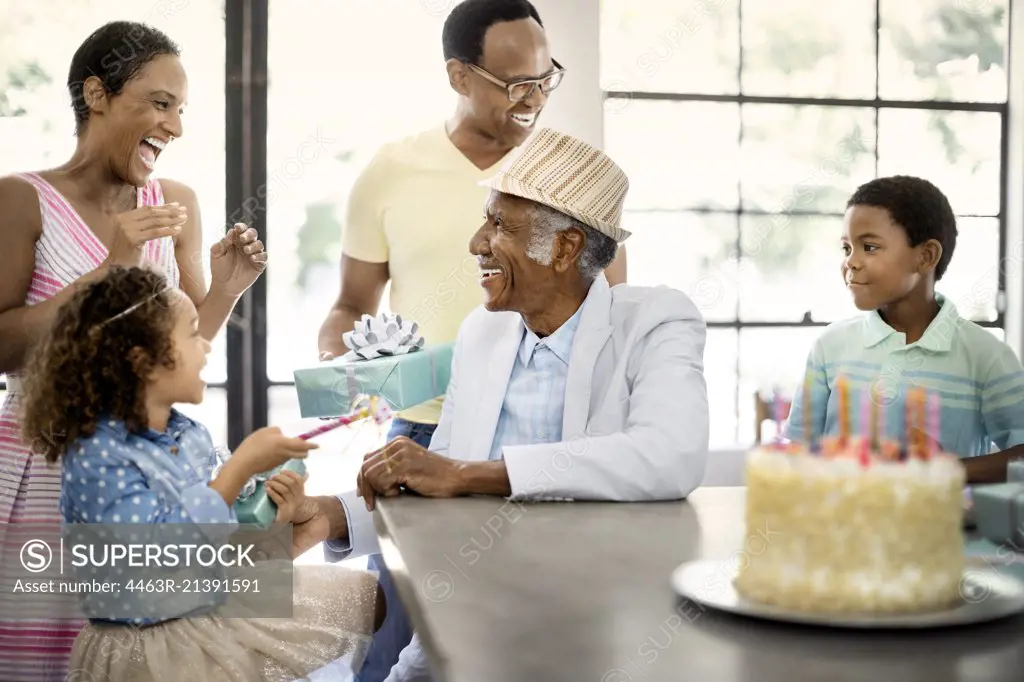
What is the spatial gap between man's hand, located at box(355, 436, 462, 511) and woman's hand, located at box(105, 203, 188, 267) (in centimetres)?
71

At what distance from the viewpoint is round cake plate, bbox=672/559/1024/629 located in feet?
3.01

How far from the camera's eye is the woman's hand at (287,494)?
2.07m

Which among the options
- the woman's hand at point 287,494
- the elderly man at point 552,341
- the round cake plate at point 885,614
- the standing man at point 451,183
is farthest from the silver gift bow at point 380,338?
the round cake plate at point 885,614

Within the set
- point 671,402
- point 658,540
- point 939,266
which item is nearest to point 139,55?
point 671,402

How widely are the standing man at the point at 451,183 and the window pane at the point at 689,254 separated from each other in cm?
148

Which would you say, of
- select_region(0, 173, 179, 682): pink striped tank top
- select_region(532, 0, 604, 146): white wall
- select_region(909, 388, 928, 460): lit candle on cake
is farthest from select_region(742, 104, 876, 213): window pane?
select_region(909, 388, 928, 460): lit candle on cake

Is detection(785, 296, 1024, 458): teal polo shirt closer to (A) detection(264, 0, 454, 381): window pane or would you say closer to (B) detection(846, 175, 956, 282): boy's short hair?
(B) detection(846, 175, 956, 282): boy's short hair

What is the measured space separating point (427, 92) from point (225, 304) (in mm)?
1800

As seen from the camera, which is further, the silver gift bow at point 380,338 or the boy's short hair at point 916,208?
the boy's short hair at point 916,208

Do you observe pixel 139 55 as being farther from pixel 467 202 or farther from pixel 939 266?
pixel 939 266

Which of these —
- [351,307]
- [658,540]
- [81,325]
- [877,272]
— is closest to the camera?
[658,540]

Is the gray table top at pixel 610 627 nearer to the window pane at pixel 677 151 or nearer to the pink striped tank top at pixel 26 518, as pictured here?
the pink striped tank top at pixel 26 518

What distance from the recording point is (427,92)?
13.2 ft

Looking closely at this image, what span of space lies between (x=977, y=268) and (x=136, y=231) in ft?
12.1
